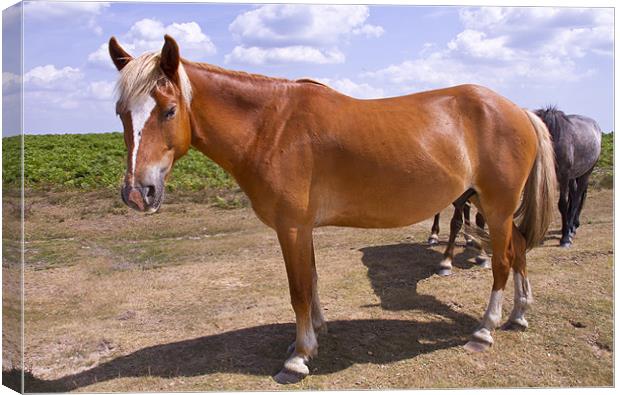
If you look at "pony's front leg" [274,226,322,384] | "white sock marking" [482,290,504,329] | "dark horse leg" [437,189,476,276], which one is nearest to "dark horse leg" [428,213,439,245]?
"dark horse leg" [437,189,476,276]

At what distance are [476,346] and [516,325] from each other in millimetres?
566

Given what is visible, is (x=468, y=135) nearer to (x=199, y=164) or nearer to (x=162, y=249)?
(x=162, y=249)

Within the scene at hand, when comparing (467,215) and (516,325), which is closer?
(516,325)

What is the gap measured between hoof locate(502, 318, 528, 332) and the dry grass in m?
0.09

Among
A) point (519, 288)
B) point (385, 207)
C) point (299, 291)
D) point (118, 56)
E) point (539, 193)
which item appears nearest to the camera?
point (118, 56)

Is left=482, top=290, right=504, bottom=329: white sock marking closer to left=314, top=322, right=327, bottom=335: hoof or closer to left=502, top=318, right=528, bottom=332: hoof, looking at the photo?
left=502, top=318, right=528, bottom=332: hoof

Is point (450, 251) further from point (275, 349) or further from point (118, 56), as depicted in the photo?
point (118, 56)

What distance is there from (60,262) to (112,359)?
3.21 m

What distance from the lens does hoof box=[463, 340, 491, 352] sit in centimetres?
430

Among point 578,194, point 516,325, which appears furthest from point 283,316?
point 578,194

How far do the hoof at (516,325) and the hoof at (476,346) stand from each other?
1.34 feet

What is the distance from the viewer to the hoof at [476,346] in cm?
430

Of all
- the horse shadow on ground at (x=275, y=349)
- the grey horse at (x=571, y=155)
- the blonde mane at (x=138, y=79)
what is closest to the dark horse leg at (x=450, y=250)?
the horse shadow on ground at (x=275, y=349)

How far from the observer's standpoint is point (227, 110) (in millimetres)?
3621
